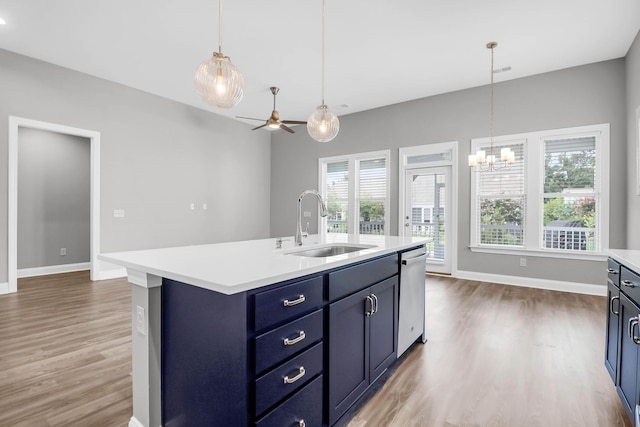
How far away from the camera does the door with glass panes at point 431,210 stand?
17.9 feet

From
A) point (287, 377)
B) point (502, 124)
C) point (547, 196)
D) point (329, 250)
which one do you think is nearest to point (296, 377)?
point (287, 377)

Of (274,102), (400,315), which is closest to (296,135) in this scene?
(274,102)

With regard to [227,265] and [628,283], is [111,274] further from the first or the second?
[628,283]

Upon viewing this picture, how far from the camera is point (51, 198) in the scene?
18.0 ft

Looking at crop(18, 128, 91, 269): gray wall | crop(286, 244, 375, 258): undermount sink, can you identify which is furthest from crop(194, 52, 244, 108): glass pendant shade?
crop(18, 128, 91, 269): gray wall

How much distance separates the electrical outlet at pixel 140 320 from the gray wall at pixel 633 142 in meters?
4.86

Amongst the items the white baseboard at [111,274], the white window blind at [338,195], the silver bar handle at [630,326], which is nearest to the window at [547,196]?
the white window blind at [338,195]

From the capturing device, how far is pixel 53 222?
18.1 ft

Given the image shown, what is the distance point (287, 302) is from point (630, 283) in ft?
5.59

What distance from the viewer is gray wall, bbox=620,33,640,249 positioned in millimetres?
3561

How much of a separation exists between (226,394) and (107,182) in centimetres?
488

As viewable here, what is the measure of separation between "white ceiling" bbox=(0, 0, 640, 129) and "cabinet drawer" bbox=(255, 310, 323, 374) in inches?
122

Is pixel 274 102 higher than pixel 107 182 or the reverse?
higher

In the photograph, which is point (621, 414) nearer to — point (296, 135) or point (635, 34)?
point (635, 34)
